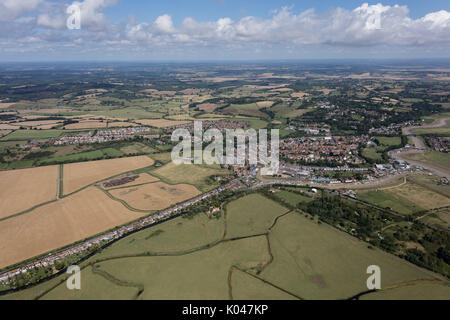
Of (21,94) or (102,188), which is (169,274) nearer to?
(102,188)

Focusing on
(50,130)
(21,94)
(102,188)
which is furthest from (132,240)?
(21,94)

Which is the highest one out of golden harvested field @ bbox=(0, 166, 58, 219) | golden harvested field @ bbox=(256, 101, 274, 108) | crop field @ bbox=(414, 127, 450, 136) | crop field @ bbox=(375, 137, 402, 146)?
golden harvested field @ bbox=(256, 101, 274, 108)

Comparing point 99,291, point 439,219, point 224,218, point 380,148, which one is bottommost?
point 99,291

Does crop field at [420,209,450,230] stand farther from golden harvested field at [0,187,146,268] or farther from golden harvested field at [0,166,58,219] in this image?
golden harvested field at [0,166,58,219]

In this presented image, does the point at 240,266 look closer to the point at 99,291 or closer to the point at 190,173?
the point at 99,291

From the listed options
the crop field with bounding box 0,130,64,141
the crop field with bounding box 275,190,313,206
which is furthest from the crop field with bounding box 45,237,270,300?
the crop field with bounding box 0,130,64,141

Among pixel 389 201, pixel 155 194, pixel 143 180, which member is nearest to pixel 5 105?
pixel 143 180
